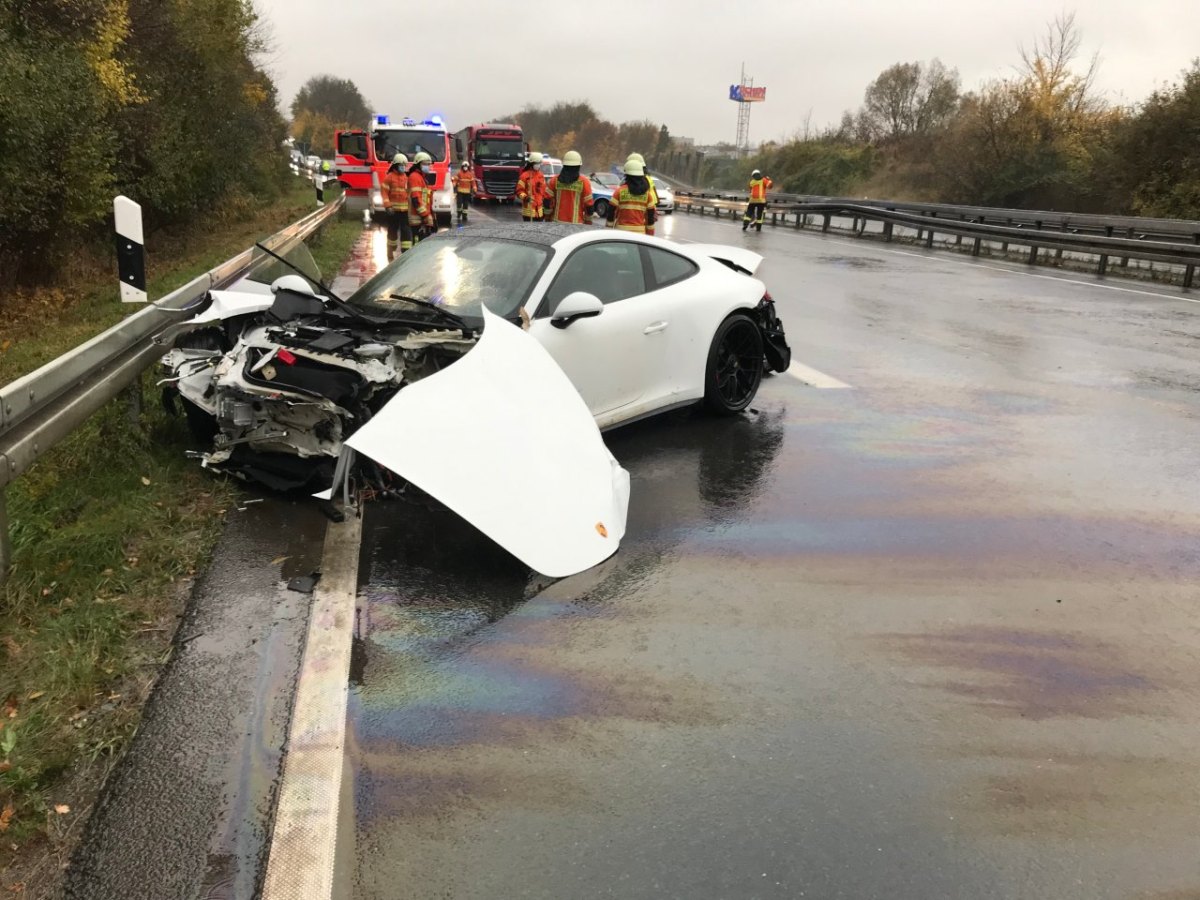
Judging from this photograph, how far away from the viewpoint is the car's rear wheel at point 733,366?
655 cm

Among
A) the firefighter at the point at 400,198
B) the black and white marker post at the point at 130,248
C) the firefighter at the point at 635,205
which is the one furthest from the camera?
the firefighter at the point at 400,198

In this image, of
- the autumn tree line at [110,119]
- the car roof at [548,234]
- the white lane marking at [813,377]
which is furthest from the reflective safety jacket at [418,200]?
the car roof at [548,234]

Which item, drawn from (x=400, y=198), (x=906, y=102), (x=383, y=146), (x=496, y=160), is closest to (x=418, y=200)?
(x=400, y=198)

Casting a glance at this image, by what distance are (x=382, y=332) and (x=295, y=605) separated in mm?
1801

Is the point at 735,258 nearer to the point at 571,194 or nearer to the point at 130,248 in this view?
the point at 130,248

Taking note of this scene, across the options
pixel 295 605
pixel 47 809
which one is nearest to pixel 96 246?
pixel 295 605

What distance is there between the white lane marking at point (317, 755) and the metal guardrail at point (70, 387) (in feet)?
4.03

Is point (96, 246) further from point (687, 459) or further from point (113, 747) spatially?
point (113, 747)

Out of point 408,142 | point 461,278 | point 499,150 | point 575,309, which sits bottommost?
point 575,309

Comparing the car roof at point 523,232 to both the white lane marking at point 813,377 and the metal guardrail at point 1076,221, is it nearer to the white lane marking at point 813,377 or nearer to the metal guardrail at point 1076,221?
the white lane marking at point 813,377

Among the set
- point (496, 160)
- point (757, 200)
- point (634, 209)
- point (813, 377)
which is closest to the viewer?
point (813, 377)

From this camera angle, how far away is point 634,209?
11461mm

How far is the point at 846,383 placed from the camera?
26.5 ft

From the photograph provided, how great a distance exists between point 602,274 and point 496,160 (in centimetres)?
3113
